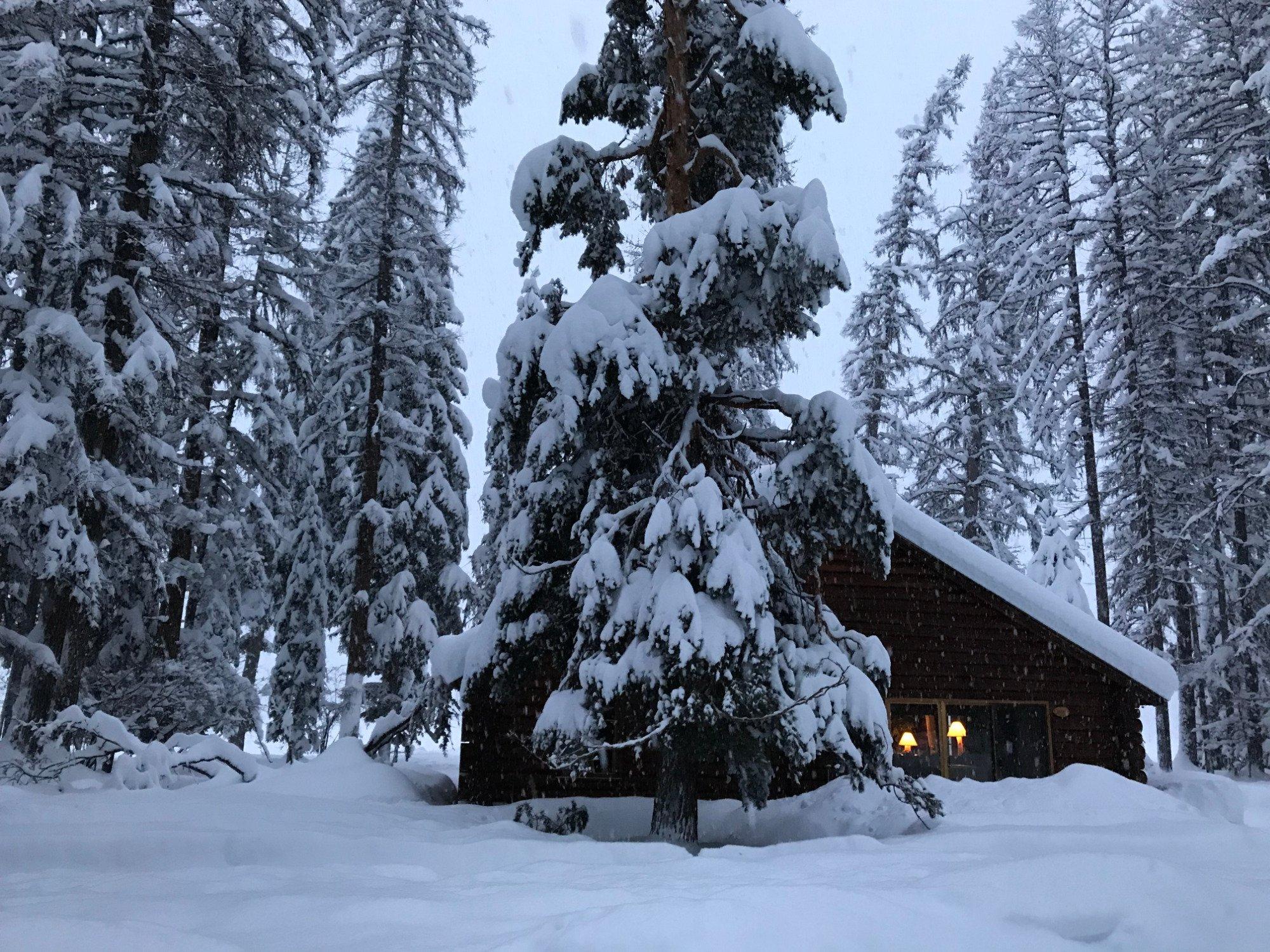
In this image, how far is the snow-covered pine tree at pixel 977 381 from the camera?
79.5 ft

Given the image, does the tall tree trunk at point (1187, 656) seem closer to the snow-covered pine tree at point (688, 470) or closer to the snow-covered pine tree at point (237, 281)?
the snow-covered pine tree at point (688, 470)

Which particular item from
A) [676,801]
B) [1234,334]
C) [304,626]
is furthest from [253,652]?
[1234,334]

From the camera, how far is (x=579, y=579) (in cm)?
812

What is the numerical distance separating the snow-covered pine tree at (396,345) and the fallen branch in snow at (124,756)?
295 inches

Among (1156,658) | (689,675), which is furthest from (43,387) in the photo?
(1156,658)

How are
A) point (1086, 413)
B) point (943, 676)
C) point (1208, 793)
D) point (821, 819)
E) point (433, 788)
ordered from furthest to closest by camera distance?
point (1086, 413)
point (943, 676)
point (433, 788)
point (1208, 793)
point (821, 819)

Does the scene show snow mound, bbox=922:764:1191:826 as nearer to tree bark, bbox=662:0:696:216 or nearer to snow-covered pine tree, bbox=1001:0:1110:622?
tree bark, bbox=662:0:696:216

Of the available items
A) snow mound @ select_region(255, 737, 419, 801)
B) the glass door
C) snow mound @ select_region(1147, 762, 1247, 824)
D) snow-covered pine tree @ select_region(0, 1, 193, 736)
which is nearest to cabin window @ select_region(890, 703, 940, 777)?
the glass door

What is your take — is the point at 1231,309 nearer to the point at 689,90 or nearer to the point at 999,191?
the point at 999,191

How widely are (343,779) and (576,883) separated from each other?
22.0 feet

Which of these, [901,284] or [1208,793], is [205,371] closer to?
[1208,793]

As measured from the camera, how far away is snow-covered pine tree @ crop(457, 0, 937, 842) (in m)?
7.79

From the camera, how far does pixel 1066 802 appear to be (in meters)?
9.40

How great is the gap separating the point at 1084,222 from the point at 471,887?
74.3ft
